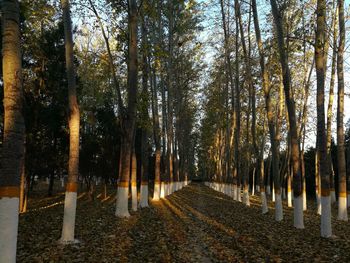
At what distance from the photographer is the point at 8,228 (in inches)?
224

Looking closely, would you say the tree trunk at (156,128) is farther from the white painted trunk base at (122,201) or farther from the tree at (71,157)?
the tree at (71,157)

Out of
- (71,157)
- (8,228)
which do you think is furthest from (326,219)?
(8,228)

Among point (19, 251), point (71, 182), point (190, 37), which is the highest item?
point (190, 37)

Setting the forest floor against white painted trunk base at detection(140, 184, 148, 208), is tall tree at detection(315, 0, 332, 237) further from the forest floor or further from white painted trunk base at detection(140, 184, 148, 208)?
white painted trunk base at detection(140, 184, 148, 208)

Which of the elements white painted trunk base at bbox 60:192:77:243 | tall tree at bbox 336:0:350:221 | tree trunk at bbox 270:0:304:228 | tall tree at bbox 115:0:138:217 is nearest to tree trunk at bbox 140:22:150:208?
tall tree at bbox 115:0:138:217

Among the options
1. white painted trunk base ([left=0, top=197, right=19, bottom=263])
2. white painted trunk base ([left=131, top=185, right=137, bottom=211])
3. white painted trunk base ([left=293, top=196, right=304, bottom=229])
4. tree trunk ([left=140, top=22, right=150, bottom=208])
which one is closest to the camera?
white painted trunk base ([left=0, top=197, right=19, bottom=263])

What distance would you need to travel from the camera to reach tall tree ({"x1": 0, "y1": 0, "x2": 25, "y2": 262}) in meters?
5.69

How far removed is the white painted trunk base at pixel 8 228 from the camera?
220 inches

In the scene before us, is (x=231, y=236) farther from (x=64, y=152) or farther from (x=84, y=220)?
(x=64, y=152)

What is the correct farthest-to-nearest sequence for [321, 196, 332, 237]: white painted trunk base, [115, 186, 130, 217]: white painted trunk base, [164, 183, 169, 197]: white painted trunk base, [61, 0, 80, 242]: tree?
1. [164, 183, 169, 197]: white painted trunk base
2. [115, 186, 130, 217]: white painted trunk base
3. [321, 196, 332, 237]: white painted trunk base
4. [61, 0, 80, 242]: tree

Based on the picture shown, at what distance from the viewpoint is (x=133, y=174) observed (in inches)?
719

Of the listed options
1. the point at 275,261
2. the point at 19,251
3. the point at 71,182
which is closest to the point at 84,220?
the point at 71,182

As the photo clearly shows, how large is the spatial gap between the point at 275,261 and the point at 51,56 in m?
16.0

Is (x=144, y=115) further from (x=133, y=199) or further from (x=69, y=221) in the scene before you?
(x=69, y=221)
